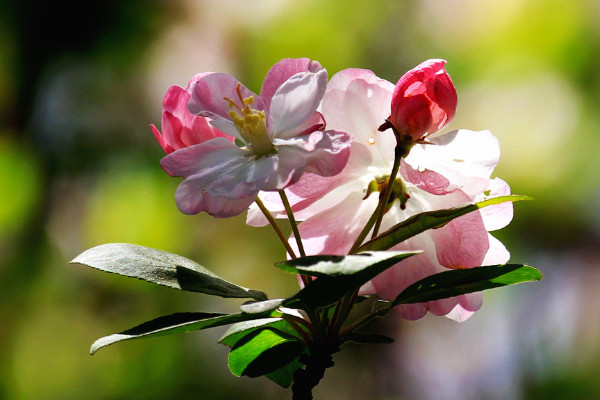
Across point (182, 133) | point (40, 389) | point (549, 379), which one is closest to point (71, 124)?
point (40, 389)

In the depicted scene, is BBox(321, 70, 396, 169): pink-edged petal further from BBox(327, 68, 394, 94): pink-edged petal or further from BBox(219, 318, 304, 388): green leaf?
BBox(219, 318, 304, 388): green leaf

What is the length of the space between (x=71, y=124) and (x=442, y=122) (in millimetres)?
2820

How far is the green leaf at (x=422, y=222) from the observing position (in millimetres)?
500

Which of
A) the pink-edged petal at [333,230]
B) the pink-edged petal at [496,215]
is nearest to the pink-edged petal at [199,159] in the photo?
the pink-edged petal at [333,230]

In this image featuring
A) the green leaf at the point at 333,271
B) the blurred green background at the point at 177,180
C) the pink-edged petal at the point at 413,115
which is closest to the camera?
the green leaf at the point at 333,271

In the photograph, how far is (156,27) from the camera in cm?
331

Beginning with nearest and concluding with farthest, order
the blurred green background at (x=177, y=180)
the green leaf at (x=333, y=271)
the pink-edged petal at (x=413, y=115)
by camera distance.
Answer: the green leaf at (x=333, y=271), the pink-edged petal at (x=413, y=115), the blurred green background at (x=177, y=180)

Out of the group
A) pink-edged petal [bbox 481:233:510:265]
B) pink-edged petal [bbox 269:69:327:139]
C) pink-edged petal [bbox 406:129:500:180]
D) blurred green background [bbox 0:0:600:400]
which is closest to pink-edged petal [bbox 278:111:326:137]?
pink-edged petal [bbox 269:69:327:139]

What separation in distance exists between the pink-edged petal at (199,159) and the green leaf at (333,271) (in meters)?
0.12

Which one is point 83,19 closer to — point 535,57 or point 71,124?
point 71,124

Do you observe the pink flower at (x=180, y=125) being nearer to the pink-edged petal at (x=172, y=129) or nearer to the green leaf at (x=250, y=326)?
the pink-edged petal at (x=172, y=129)

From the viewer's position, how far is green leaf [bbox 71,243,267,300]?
0.52m

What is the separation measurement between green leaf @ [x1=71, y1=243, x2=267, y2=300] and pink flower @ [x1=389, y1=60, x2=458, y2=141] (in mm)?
190

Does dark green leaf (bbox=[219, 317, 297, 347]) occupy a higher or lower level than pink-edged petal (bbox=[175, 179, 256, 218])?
lower
